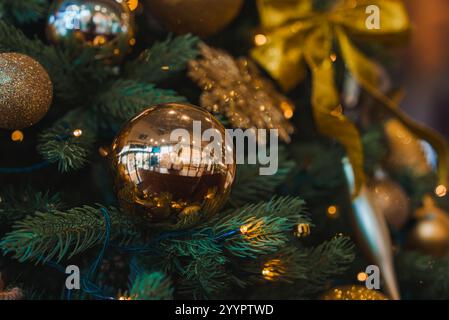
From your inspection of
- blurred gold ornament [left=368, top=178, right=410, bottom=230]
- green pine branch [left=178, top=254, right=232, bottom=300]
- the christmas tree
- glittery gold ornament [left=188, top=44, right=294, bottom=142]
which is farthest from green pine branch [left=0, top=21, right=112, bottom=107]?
blurred gold ornament [left=368, top=178, right=410, bottom=230]

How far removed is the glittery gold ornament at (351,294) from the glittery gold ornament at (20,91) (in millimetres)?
319

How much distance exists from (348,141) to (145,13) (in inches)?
10.9

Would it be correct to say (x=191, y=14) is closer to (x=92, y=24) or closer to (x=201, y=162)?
(x=92, y=24)

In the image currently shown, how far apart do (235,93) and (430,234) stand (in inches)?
13.3

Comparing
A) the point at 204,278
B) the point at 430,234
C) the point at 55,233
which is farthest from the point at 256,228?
the point at 430,234

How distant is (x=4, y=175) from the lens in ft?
1.71

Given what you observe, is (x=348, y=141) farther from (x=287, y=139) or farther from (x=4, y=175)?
(x=4, y=175)

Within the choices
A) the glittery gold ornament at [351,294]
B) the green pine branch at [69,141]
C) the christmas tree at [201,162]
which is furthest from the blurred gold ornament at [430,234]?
the green pine branch at [69,141]

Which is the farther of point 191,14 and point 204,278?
point 191,14

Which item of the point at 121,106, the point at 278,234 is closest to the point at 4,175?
the point at 121,106

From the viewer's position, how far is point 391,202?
666 millimetres
